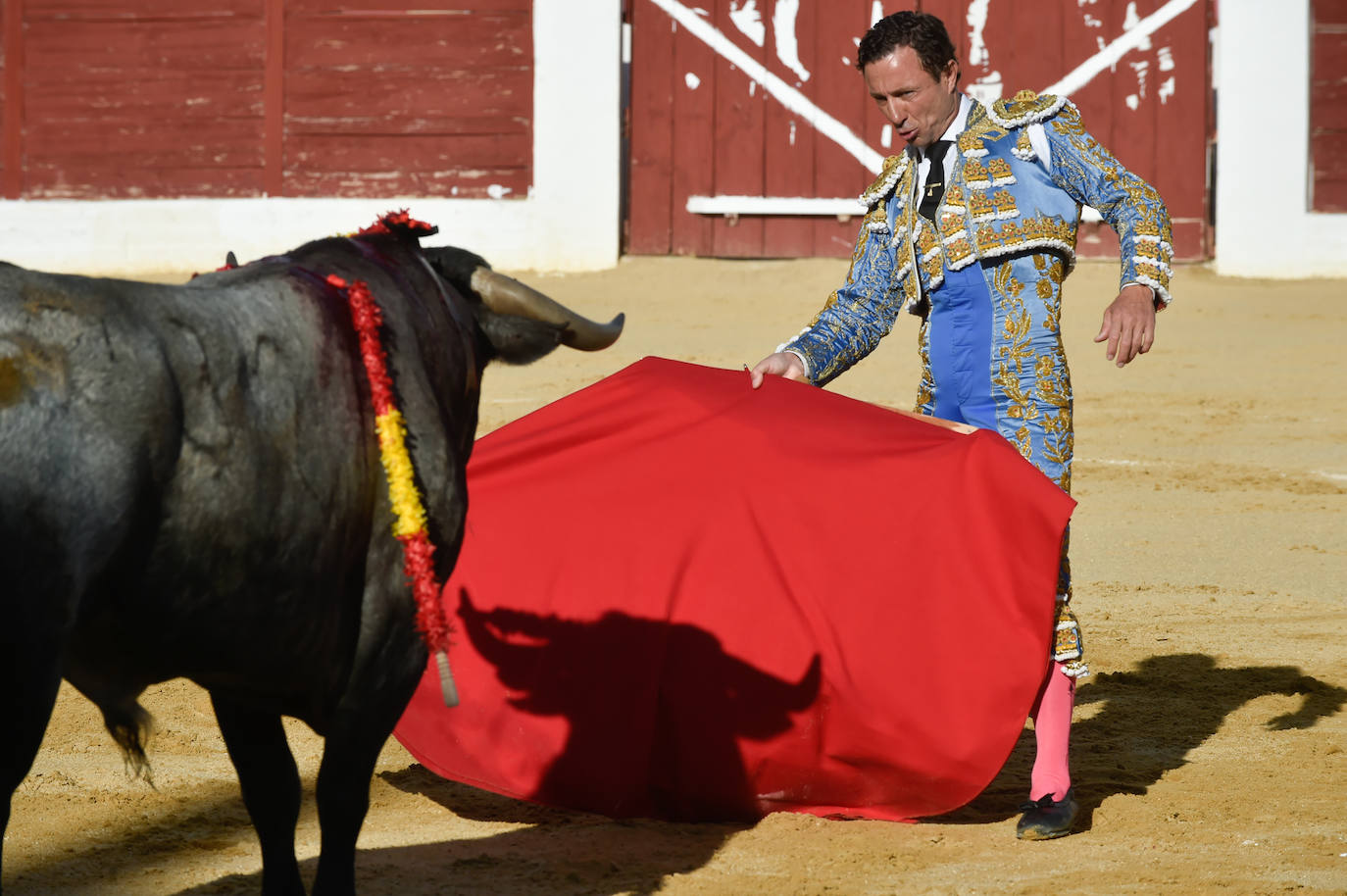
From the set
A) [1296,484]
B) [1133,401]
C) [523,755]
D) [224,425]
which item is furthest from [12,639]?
[1133,401]

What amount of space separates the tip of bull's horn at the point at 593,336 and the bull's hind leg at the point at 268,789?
75 cm

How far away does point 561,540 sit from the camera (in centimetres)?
329

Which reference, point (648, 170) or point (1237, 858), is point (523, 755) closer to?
point (1237, 858)

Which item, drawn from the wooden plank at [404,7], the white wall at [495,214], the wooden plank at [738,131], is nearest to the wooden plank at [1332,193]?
the wooden plank at [738,131]

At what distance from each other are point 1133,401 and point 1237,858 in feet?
17.5

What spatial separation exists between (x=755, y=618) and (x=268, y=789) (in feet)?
3.40

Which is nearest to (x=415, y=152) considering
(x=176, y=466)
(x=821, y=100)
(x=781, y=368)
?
(x=821, y=100)

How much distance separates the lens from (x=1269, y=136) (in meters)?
9.41

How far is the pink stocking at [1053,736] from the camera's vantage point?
3053mm

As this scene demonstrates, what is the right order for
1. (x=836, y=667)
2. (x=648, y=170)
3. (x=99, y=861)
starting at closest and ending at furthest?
(x=99, y=861) → (x=836, y=667) → (x=648, y=170)

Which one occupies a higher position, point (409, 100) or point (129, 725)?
point (409, 100)

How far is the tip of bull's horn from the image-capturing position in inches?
102

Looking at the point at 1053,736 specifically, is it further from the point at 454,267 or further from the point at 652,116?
the point at 652,116

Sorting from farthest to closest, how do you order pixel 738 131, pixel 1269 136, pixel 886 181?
1. pixel 738 131
2. pixel 1269 136
3. pixel 886 181
